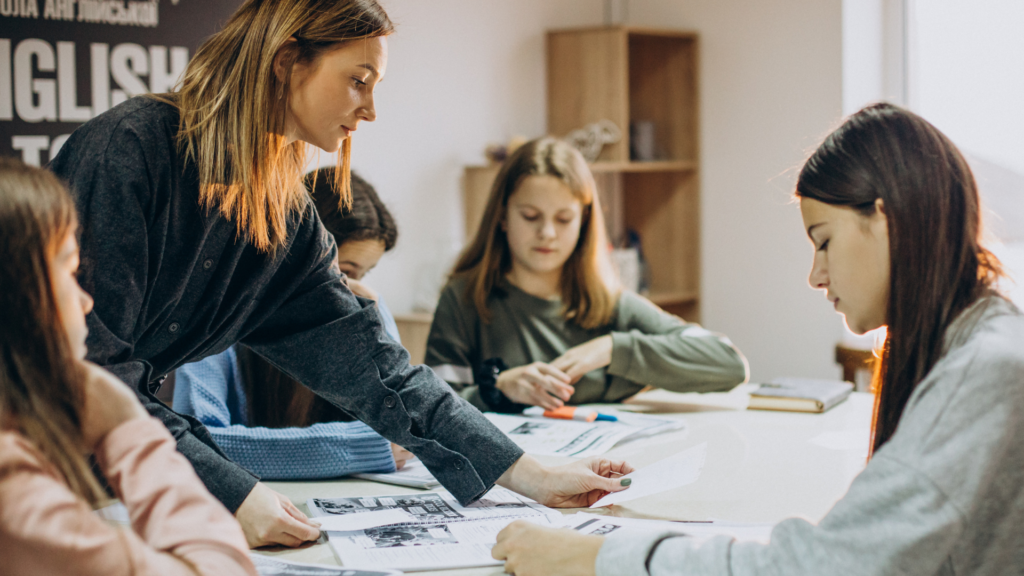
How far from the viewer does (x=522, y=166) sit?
7.57ft

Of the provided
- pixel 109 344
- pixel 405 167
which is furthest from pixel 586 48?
pixel 109 344

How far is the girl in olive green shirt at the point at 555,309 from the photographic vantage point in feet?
6.97

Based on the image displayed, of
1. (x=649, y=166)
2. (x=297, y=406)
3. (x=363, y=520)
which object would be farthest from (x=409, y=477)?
(x=649, y=166)

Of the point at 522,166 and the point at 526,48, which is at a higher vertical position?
the point at 526,48

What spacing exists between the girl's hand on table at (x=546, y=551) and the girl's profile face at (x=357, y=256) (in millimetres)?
930

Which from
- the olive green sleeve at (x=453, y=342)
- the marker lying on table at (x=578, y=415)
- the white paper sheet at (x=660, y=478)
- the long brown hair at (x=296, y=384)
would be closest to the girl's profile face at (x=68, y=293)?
the white paper sheet at (x=660, y=478)

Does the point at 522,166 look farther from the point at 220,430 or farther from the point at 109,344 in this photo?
the point at 109,344

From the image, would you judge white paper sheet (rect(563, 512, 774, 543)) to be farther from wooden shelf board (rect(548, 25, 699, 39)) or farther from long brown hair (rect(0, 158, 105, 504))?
wooden shelf board (rect(548, 25, 699, 39))

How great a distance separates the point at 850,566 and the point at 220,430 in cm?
103

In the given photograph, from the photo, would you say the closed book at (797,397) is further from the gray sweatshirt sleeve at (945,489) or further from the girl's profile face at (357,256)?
the gray sweatshirt sleeve at (945,489)

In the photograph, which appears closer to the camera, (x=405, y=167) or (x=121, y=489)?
(x=121, y=489)

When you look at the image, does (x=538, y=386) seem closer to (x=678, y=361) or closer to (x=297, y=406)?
(x=678, y=361)

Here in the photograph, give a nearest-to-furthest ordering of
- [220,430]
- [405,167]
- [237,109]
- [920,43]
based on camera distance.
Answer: [237,109] < [220,430] < [405,167] < [920,43]

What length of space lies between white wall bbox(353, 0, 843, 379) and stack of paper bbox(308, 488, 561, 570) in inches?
67.7
